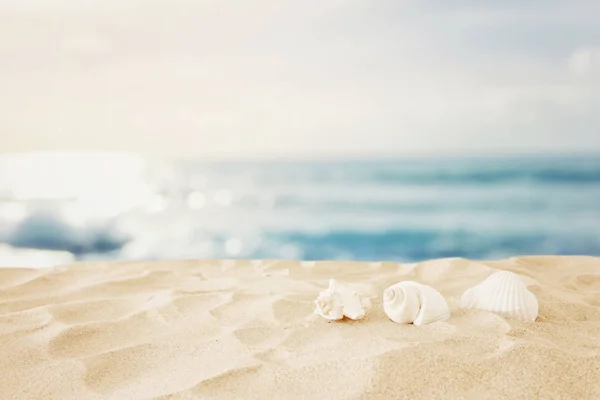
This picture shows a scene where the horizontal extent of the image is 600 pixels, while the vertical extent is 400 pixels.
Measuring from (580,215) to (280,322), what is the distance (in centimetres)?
432

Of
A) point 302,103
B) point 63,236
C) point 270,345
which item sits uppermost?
point 302,103

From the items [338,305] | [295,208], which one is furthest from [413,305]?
[295,208]

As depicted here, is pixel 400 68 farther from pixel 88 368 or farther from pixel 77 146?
pixel 88 368

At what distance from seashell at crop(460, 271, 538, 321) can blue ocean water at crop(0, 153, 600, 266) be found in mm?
2726

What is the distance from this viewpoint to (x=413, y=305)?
1.64 metres

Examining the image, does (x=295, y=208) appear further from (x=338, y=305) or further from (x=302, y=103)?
(x=338, y=305)

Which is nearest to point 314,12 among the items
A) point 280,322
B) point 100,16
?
point 100,16

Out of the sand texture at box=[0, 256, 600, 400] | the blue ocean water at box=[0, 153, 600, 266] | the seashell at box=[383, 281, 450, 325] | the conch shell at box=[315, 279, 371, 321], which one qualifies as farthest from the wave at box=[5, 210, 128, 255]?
the seashell at box=[383, 281, 450, 325]

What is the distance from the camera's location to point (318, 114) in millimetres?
4508

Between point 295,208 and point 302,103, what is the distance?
1.50 meters

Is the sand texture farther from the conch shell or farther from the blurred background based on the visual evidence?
the blurred background

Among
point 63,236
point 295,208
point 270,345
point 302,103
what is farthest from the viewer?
point 295,208

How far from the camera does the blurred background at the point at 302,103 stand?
425cm

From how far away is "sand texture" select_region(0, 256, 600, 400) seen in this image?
1235 mm
